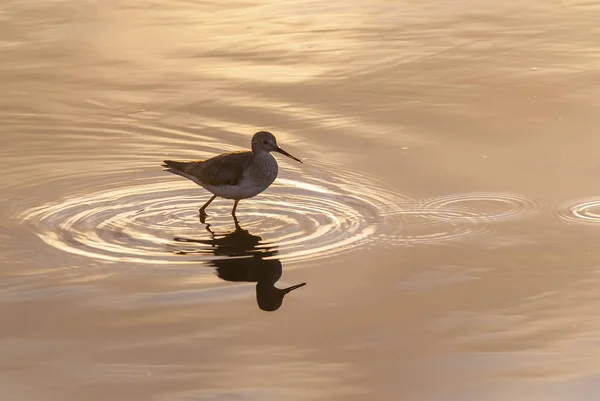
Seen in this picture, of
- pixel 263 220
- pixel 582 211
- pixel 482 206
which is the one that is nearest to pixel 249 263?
pixel 263 220

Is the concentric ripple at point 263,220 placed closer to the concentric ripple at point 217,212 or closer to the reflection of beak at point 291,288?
the concentric ripple at point 217,212

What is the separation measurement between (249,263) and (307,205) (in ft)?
4.87

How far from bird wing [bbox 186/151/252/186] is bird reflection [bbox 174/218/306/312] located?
685 mm

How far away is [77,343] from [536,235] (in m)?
4.27

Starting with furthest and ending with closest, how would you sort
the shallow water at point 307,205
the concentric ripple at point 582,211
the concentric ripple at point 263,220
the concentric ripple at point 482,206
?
the concentric ripple at point 482,206, the concentric ripple at point 582,211, the concentric ripple at point 263,220, the shallow water at point 307,205

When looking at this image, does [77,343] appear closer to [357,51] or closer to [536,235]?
[536,235]

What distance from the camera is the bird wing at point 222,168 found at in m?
11.6

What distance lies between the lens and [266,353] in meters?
8.41

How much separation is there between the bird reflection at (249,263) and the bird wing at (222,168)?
68cm

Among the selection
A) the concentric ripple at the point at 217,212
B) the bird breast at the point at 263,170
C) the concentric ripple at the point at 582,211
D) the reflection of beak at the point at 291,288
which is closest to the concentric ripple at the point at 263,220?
the concentric ripple at the point at 217,212

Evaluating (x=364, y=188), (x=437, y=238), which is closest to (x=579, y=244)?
(x=437, y=238)

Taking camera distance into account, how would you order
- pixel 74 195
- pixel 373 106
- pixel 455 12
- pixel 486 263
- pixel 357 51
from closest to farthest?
1. pixel 486 263
2. pixel 74 195
3. pixel 373 106
4. pixel 357 51
5. pixel 455 12

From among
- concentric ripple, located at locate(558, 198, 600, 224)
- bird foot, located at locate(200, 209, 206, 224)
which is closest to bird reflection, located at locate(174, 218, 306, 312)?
bird foot, located at locate(200, 209, 206, 224)

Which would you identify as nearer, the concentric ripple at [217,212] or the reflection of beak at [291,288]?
the reflection of beak at [291,288]
